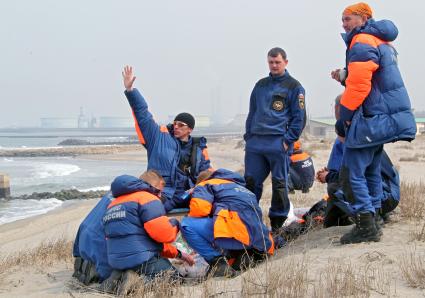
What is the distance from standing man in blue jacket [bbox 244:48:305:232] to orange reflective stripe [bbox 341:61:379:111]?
135 centimetres

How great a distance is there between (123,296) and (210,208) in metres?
1.18

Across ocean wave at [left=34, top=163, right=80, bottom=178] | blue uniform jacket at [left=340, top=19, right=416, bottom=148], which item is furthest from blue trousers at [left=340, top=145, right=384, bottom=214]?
ocean wave at [left=34, top=163, right=80, bottom=178]

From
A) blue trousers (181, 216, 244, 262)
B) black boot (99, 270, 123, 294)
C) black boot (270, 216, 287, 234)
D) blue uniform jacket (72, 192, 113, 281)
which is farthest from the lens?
black boot (270, 216, 287, 234)

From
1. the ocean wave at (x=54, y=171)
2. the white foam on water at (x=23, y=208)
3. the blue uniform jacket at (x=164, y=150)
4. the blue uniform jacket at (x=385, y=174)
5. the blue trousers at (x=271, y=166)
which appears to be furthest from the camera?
the ocean wave at (x=54, y=171)

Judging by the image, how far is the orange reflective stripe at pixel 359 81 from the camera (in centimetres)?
467

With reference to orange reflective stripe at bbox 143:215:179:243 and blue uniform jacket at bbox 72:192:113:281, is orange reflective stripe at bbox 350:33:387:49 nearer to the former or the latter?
orange reflective stripe at bbox 143:215:179:243

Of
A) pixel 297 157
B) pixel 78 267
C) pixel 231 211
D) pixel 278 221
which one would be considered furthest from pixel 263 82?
pixel 78 267

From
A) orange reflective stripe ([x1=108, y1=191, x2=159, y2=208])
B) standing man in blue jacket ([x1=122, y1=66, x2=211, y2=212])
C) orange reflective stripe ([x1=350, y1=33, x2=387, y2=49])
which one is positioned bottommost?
orange reflective stripe ([x1=108, y1=191, x2=159, y2=208])

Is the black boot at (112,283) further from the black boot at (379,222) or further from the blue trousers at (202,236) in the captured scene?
the black boot at (379,222)

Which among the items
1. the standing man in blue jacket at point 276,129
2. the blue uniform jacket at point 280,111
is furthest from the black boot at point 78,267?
the blue uniform jacket at point 280,111

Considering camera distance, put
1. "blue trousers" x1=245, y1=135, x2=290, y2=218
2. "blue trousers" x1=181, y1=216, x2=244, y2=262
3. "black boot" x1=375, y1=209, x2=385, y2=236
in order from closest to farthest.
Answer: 1. "blue trousers" x1=181, y1=216, x2=244, y2=262
2. "black boot" x1=375, y1=209, x2=385, y2=236
3. "blue trousers" x1=245, y1=135, x2=290, y2=218

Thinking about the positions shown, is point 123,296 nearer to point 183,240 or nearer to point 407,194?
point 183,240

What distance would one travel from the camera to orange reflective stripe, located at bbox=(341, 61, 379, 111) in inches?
184

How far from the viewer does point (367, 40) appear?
4.75m
